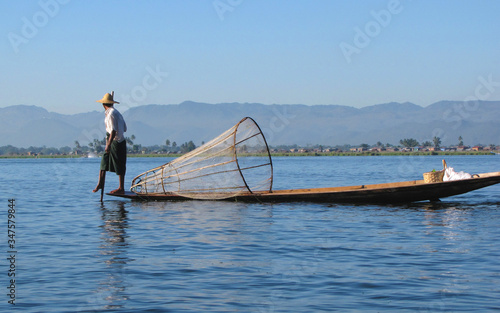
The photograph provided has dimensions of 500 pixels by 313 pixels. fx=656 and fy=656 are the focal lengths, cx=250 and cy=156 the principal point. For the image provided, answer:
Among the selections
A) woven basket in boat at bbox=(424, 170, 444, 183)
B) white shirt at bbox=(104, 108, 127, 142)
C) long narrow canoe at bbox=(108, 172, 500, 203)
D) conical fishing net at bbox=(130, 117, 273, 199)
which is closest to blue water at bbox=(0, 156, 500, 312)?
long narrow canoe at bbox=(108, 172, 500, 203)

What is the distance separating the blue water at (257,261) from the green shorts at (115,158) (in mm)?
1170

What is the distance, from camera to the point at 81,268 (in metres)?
9.39

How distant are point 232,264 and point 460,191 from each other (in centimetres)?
923

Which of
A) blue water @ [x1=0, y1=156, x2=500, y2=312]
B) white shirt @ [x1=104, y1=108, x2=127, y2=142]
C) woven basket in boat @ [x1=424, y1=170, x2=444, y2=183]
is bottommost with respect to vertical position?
blue water @ [x1=0, y1=156, x2=500, y2=312]

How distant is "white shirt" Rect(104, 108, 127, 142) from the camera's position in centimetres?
1622

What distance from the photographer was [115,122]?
1623cm

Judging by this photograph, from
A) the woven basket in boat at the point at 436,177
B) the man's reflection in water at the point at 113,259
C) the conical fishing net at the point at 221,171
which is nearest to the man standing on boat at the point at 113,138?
the man's reflection in water at the point at 113,259

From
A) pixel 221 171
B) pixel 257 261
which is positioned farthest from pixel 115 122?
pixel 257 261

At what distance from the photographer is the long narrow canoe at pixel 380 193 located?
1662 centimetres

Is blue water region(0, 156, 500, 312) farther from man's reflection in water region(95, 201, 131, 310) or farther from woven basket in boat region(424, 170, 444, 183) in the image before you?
woven basket in boat region(424, 170, 444, 183)

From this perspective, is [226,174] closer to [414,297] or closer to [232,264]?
[232,264]

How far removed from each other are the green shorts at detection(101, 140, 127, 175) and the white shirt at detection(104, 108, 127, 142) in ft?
0.66

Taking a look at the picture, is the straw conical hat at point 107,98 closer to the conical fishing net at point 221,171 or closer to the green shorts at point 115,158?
the green shorts at point 115,158

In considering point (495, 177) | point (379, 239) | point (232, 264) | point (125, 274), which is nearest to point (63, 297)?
point (125, 274)
